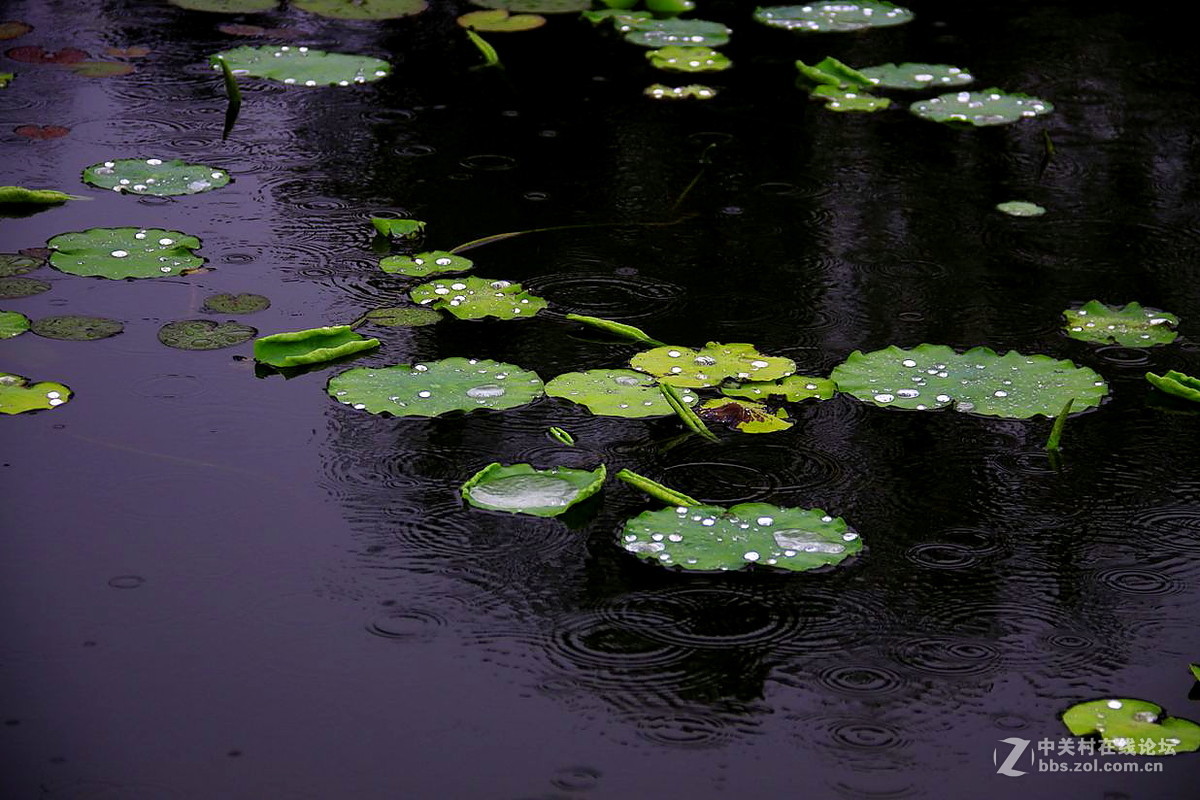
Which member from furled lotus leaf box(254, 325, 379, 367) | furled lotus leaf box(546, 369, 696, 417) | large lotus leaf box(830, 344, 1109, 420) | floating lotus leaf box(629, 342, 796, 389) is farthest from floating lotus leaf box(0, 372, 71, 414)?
large lotus leaf box(830, 344, 1109, 420)

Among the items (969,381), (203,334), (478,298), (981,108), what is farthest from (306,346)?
(981,108)

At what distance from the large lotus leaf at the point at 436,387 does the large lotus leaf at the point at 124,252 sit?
0.64 metres

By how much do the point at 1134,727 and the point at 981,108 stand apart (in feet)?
8.88

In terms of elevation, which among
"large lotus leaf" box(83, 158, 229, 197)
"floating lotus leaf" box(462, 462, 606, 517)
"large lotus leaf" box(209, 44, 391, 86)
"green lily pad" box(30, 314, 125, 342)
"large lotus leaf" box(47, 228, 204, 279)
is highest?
"large lotus leaf" box(209, 44, 391, 86)

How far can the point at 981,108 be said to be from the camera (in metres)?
4.04

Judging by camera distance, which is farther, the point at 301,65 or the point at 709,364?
the point at 301,65

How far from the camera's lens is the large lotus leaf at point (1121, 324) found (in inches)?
109

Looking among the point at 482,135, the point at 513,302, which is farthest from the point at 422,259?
the point at 482,135

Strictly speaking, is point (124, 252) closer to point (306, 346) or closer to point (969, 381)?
point (306, 346)

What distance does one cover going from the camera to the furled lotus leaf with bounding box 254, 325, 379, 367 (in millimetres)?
2541

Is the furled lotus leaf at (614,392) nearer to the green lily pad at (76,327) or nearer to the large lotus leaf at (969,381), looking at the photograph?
the large lotus leaf at (969,381)

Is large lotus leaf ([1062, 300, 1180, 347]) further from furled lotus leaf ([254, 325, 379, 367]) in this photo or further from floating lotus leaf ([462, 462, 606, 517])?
furled lotus leaf ([254, 325, 379, 367])

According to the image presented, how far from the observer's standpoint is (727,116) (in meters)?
3.98

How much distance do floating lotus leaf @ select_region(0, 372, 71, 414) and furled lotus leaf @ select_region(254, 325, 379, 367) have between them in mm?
369
